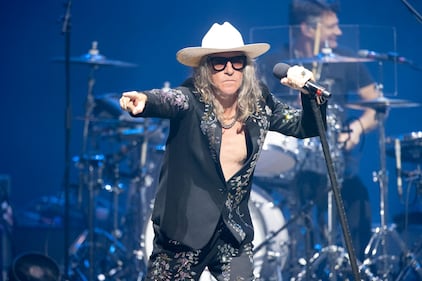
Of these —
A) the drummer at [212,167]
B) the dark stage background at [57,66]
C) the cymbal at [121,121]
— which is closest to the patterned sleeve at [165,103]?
the drummer at [212,167]

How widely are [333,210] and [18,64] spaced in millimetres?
5368

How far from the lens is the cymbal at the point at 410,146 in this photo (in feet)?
29.7

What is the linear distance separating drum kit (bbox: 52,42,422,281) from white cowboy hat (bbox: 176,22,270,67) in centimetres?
283

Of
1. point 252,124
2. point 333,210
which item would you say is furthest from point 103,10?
point 252,124

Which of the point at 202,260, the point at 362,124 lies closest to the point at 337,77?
the point at 362,124

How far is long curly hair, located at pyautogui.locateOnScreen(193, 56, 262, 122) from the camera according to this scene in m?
5.76

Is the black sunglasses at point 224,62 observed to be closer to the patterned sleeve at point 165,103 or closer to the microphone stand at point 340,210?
the patterned sleeve at point 165,103

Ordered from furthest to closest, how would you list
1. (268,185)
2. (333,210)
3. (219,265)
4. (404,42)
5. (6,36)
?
(6,36) < (404,42) < (268,185) < (333,210) < (219,265)

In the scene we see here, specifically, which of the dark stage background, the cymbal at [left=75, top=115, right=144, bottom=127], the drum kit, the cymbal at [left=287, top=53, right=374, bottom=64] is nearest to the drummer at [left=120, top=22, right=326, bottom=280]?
the drum kit

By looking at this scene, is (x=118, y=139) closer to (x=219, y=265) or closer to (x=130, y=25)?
(x=130, y=25)

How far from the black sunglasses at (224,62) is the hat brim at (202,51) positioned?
0.17 feet

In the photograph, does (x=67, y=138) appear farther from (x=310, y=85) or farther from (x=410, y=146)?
(x=310, y=85)

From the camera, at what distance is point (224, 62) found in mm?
5816

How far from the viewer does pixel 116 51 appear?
40.8 feet
